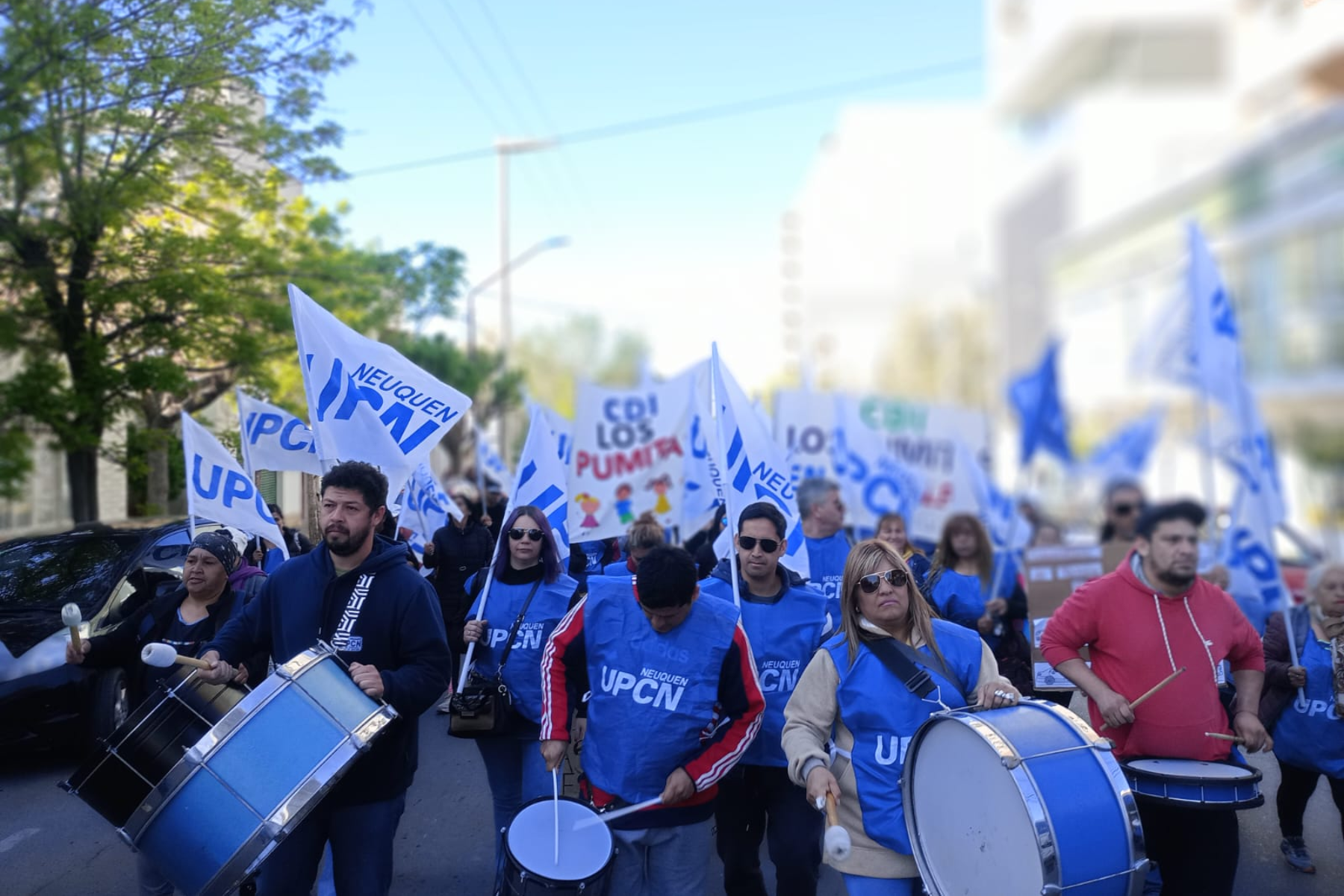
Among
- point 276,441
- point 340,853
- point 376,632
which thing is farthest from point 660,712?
point 276,441

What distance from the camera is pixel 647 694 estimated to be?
13.1ft

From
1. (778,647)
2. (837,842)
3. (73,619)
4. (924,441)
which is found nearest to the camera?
(837,842)

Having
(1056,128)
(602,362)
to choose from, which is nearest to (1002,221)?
(1056,128)

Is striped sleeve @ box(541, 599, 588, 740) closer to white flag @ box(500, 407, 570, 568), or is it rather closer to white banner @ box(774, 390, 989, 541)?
white flag @ box(500, 407, 570, 568)

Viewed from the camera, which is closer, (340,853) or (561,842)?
(561,842)

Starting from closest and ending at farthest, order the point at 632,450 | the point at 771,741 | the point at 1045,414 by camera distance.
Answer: the point at 771,741
the point at 632,450
the point at 1045,414

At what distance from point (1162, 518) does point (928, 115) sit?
128 meters

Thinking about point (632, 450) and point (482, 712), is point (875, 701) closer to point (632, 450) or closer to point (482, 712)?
point (482, 712)

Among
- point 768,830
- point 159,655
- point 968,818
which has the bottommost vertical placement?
point 768,830

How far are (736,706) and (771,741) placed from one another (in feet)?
2.13

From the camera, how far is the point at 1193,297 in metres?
8.42

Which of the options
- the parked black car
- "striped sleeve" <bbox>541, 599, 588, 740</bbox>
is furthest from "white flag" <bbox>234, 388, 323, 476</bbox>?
"striped sleeve" <bbox>541, 599, 588, 740</bbox>

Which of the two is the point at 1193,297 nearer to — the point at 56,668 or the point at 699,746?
the point at 699,746

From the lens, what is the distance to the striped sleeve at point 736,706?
3.98 metres
